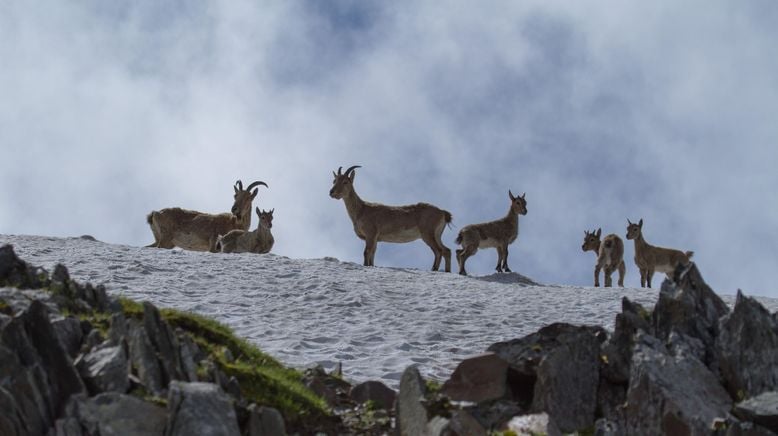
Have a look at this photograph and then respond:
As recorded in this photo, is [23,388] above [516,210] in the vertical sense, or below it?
below

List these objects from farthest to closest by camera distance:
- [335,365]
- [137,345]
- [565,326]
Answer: [335,365], [565,326], [137,345]

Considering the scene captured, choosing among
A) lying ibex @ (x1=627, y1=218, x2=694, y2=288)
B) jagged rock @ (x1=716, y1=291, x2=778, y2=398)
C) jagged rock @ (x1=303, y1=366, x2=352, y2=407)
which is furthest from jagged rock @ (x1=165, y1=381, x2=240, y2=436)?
lying ibex @ (x1=627, y1=218, x2=694, y2=288)

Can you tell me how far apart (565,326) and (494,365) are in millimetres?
911

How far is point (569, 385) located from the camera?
10.9 m

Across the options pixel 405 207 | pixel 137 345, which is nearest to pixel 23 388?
pixel 137 345

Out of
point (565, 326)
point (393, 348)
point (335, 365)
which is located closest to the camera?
point (565, 326)

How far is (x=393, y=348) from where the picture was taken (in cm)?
1636

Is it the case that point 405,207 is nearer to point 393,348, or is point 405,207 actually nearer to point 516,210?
point 516,210

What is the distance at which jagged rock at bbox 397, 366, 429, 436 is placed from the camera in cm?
991

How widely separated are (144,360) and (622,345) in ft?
14.7

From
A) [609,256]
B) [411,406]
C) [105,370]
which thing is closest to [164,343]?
[105,370]

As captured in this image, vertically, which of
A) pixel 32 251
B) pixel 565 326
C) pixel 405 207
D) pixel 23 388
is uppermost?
pixel 405 207

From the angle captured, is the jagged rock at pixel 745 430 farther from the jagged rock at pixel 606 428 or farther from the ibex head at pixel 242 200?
the ibex head at pixel 242 200

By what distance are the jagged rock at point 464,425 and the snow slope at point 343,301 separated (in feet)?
12.9
